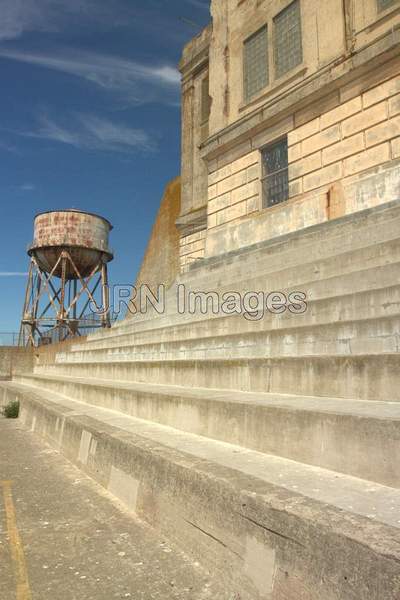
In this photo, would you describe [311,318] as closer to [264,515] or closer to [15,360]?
[264,515]

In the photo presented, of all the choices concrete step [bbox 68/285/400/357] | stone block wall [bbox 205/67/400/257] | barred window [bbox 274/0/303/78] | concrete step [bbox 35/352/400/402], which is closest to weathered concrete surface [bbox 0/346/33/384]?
stone block wall [bbox 205/67/400/257]

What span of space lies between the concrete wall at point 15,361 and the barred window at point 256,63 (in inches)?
794

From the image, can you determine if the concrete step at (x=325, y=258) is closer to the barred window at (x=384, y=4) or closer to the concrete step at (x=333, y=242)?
the concrete step at (x=333, y=242)

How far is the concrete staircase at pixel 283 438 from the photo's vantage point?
224cm

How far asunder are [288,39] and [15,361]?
2271 cm

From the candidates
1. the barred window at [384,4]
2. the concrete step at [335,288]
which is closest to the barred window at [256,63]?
the barred window at [384,4]

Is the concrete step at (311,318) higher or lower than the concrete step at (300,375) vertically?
higher

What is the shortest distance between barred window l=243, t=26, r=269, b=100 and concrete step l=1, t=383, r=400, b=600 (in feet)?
42.0

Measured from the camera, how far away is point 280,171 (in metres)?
13.1

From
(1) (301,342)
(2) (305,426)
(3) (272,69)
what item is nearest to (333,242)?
(1) (301,342)

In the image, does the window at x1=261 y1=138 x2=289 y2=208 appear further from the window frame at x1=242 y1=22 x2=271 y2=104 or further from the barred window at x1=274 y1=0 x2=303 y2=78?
the barred window at x1=274 y1=0 x2=303 y2=78

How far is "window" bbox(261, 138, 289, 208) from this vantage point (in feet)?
42.7

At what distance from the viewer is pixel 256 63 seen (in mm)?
14570

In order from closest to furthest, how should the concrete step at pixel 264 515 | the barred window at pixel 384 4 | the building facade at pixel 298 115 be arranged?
1. the concrete step at pixel 264 515
2. the building facade at pixel 298 115
3. the barred window at pixel 384 4
